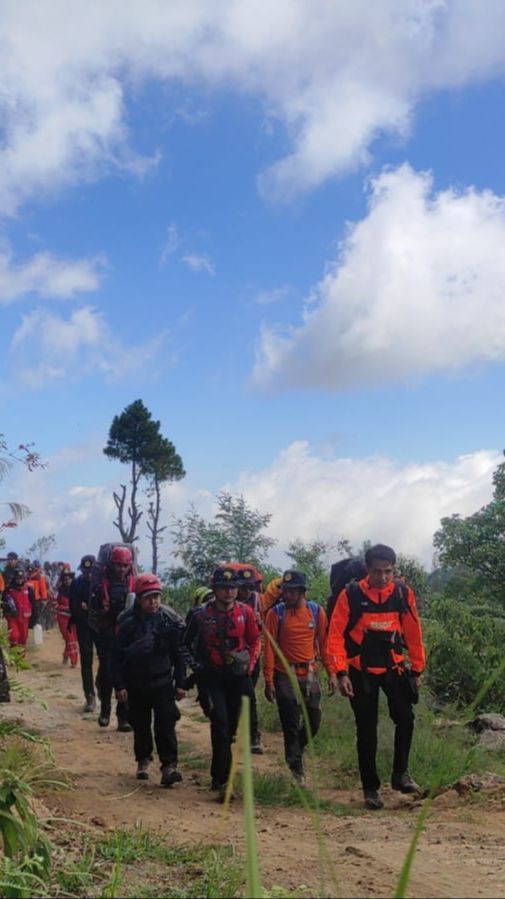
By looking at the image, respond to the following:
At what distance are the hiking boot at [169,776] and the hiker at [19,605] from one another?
6413 millimetres

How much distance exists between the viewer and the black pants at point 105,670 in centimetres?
958

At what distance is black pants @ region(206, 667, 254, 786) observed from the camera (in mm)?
7070

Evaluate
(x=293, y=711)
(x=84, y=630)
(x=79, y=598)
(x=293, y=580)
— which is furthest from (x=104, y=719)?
(x=293, y=580)

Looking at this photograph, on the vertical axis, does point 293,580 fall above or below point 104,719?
above

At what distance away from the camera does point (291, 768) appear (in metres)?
7.32

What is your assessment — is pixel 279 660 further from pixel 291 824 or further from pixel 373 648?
pixel 291 824

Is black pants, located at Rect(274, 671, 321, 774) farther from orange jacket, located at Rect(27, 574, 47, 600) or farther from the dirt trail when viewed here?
orange jacket, located at Rect(27, 574, 47, 600)

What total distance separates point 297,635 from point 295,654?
0.16 m

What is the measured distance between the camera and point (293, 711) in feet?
24.9

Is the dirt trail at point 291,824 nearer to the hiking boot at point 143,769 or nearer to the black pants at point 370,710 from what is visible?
the hiking boot at point 143,769

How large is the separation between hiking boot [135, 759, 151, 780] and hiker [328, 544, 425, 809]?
5.87 ft

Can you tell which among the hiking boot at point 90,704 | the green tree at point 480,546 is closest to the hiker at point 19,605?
the hiking boot at point 90,704

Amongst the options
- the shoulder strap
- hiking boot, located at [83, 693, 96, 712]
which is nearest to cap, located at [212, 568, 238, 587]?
→ the shoulder strap

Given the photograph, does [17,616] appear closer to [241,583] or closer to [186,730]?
[186,730]
